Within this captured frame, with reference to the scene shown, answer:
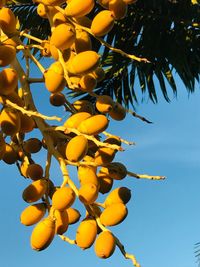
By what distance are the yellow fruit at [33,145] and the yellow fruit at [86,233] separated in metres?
0.26

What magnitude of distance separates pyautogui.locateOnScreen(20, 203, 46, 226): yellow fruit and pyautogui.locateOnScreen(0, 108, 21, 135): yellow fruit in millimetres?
155

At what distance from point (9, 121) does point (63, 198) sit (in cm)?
19

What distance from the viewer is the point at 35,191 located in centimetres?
115

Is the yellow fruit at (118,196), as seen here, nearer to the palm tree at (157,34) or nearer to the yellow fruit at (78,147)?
the yellow fruit at (78,147)

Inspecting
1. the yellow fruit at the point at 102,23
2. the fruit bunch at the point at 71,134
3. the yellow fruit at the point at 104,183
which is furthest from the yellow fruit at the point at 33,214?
the yellow fruit at the point at 102,23

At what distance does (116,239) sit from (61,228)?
109 mm

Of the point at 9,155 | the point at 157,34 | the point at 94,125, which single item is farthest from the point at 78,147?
the point at 157,34

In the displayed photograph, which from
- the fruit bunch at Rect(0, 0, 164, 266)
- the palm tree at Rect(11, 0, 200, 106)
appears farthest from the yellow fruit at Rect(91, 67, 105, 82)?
the palm tree at Rect(11, 0, 200, 106)

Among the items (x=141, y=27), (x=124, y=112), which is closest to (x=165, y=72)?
(x=141, y=27)

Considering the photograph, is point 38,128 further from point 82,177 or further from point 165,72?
point 165,72

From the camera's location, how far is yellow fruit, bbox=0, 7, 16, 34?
1.22m

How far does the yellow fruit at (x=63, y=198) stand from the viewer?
1083mm

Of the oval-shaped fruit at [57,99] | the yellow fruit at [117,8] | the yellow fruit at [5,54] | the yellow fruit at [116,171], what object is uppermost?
the yellow fruit at [117,8]

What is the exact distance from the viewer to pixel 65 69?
115 cm
